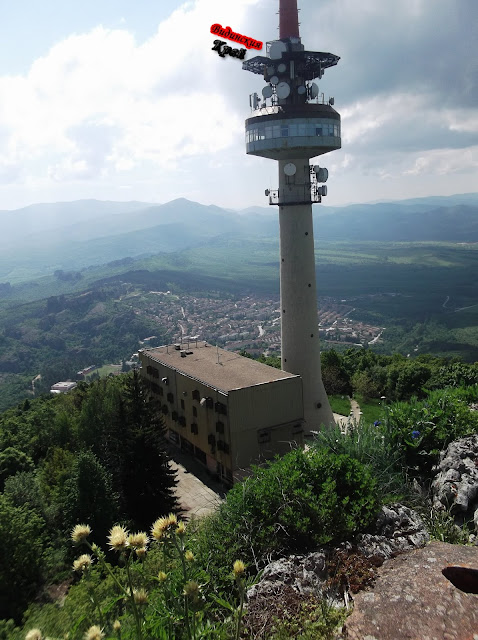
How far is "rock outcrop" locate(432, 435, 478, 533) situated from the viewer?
9445 mm

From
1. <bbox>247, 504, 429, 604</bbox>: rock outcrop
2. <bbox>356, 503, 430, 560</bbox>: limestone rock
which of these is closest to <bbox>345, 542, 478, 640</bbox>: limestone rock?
<bbox>247, 504, 429, 604</bbox>: rock outcrop

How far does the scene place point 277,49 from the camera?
26469 millimetres

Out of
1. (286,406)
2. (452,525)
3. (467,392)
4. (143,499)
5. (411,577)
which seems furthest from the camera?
(286,406)

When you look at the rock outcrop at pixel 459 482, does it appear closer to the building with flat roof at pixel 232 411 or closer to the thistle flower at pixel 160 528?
the thistle flower at pixel 160 528

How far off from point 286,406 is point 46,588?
520 inches

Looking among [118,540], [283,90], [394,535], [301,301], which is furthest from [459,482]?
[283,90]

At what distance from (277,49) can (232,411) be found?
19.2 metres

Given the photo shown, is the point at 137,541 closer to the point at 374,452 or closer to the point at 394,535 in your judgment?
the point at 394,535

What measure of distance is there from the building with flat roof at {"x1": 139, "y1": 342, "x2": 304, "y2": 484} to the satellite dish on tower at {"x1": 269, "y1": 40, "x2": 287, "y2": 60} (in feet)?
55.4

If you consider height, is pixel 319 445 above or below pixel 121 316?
above

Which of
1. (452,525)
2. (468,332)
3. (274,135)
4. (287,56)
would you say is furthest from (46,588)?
(468,332)

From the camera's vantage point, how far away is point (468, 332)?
14038 centimetres

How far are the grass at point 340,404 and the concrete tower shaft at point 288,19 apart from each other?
24.8 metres

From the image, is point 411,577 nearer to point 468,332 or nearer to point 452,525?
point 452,525
